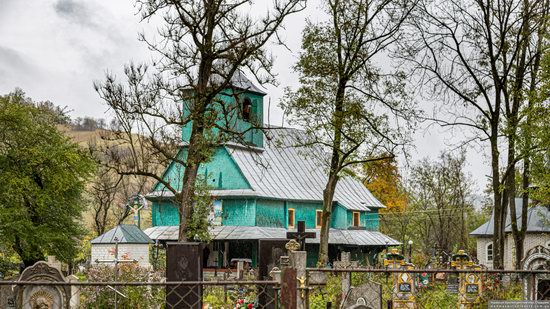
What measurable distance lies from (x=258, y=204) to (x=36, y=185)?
37.5 ft

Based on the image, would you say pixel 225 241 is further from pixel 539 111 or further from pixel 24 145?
pixel 539 111

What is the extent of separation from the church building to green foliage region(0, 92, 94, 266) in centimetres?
435

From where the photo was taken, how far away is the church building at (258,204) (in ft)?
143

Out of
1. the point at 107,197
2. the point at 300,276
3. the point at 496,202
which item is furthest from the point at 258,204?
the point at 300,276

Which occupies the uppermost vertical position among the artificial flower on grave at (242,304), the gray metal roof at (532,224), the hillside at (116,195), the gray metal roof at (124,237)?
the hillside at (116,195)

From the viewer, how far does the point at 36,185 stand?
134 feet

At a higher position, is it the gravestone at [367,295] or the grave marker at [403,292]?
the gravestone at [367,295]

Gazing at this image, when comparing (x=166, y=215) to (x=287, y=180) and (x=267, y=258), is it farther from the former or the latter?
(x=267, y=258)

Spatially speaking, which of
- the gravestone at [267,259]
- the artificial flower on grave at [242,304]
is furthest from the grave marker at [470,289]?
the gravestone at [267,259]

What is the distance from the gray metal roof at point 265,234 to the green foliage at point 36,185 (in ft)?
14.5

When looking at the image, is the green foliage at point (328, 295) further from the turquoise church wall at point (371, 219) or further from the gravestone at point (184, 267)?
the turquoise church wall at point (371, 219)

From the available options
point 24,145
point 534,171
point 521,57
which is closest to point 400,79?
point 521,57

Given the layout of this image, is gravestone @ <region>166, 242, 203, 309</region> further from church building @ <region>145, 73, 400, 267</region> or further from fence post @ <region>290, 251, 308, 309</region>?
church building @ <region>145, 73, 400, 267</region>

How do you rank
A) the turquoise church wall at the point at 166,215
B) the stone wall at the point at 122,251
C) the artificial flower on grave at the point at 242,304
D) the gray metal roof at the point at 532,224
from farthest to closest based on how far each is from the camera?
1. the gray metal roof at the point at 532,224
2. the turquoise church wall at the point at 166,215
3. the stone wall at the point at 122,251
4. the artificial flower on grave at the point at 242,304
